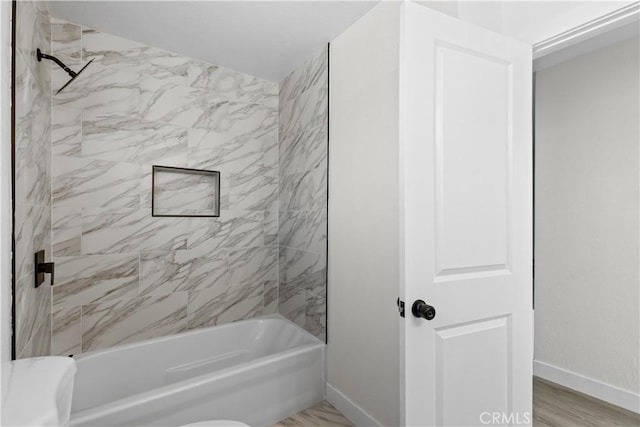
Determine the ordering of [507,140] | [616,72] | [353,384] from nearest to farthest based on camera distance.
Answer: [507,140] → [353,384] → [616,72]

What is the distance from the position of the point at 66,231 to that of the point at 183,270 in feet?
2.45

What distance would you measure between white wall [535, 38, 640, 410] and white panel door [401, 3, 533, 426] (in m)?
1.21

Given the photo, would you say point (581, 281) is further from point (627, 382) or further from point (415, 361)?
point (415, 361)

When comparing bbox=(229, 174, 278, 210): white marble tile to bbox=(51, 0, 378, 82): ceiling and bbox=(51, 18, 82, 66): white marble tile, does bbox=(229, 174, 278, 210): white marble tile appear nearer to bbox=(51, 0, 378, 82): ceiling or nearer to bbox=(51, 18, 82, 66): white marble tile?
bbox=(51, 0, 378, 82): ceiling

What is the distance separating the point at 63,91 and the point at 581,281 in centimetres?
367

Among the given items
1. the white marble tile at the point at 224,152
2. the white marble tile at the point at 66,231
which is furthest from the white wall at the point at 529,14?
the white marble tile at the point at 66,231

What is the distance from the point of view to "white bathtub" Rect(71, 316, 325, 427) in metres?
1.57

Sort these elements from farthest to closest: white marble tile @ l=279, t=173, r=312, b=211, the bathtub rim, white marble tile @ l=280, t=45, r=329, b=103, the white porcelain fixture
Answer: white marble tile @ l=279, t=173, r=312, b=211
white marble tile @ l=280, t=45, r=329, b=103
the bathtub rim
the white porcelain fixture

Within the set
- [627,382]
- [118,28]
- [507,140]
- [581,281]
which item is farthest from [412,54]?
[627,382]

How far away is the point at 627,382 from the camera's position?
84.7 inches

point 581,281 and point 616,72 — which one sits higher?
point 616,72

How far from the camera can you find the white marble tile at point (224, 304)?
251 centimetres

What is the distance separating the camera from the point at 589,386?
2.32m

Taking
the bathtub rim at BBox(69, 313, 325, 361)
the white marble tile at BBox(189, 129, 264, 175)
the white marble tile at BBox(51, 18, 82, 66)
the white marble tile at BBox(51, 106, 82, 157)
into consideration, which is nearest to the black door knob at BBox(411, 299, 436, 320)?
the bathtub rim at BBox(69, 313, 325, 361)
